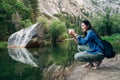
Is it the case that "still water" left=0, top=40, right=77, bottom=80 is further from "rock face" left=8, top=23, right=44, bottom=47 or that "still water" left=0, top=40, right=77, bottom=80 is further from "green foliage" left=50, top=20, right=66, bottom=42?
"green foliage" left=50, top=20, right=66, bottom=42

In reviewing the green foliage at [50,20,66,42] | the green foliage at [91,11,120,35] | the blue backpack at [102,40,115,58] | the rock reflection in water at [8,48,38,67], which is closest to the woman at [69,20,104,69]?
the blue backpack at [102,40,115,58]

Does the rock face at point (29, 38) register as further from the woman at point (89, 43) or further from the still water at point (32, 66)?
the woman at point (89, 43)

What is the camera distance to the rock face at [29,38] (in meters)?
57.3

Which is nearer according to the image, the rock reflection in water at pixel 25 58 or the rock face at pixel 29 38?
the rock reflection in water at pixel 25 58

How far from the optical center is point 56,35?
250 ft

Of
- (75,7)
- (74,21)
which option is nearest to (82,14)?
(75,7)

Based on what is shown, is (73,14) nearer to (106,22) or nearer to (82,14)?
(82,14)

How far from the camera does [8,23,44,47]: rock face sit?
57.3 m

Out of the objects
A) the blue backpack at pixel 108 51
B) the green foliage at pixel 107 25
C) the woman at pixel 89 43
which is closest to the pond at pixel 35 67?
the woman at pixel 89 43

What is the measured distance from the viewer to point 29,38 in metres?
57.8

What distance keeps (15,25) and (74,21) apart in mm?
86663

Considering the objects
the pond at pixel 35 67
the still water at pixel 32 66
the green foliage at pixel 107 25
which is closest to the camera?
the pond at pixel 35 67

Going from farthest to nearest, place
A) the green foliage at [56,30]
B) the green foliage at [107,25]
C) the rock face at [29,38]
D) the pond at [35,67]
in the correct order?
the green foliage at [107,25], the green foliage at [56,30], the rock face at [29,38], the pond at [35,67]

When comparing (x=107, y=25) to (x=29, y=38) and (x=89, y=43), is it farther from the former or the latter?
(x=89, y=43)
